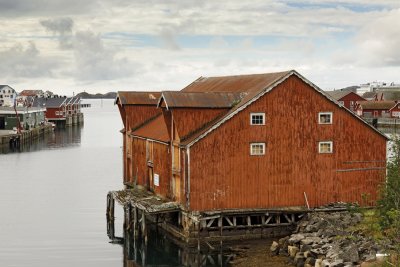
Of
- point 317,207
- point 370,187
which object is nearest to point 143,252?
point 317,207

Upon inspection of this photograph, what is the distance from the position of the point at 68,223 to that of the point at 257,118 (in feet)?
53.9

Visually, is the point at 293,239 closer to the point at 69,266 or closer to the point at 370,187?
the point at 370,187

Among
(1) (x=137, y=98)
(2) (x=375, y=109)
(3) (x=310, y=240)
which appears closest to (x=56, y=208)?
(1) (x=137, y=98)

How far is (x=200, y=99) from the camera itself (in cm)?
3566

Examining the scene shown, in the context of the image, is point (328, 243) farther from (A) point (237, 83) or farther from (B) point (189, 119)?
(A) point (237, 83)

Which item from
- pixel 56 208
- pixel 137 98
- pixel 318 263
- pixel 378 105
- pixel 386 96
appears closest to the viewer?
pixel 318 263

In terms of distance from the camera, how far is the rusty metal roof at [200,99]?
34.9 meters

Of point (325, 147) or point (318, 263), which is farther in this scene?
point (325, 147)

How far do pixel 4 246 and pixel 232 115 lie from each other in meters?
15.2

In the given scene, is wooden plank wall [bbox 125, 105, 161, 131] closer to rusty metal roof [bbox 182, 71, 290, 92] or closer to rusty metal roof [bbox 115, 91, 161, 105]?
rusty metal roof [bbox 115, 91, 161, 105]

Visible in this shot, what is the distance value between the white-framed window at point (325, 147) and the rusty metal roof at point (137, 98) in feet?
45.1

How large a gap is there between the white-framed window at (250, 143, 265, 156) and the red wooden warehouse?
5 cm

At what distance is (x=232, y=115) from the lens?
33.8 m

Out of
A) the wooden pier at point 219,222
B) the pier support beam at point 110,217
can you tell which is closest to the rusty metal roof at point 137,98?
the pier support beam at point 110,217
